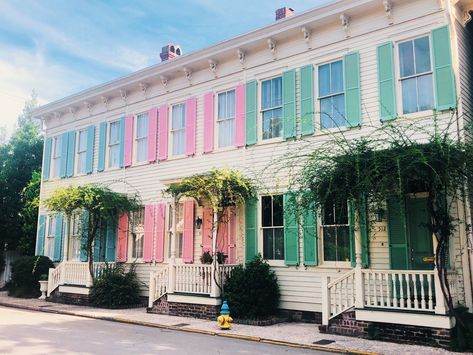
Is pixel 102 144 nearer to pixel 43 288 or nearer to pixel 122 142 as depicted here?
pixel 122 142

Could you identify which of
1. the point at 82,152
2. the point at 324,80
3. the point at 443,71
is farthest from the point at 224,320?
the point at 82,152

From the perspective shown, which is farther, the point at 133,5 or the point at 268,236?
the point at 268,236

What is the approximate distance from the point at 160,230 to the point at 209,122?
3892 millimetres

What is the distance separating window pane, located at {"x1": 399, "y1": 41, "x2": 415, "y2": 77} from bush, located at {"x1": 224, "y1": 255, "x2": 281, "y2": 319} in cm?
588

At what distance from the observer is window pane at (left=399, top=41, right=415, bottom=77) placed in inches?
431

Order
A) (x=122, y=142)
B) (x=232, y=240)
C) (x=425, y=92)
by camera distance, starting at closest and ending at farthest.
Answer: (x=425, y=92)
(x=232, y=240)
(x=122, y=142)

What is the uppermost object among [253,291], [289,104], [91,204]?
[289,104]

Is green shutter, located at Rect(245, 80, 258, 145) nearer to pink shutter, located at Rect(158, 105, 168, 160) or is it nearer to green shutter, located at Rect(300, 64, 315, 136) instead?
green shutter, located at Rect(300, 64, 315, 136)

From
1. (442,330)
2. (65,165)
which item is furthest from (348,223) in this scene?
(65,165)

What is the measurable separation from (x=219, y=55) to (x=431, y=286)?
29.4 feet

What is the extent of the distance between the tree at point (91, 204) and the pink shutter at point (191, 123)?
2869mm

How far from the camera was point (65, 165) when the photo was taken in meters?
19.3

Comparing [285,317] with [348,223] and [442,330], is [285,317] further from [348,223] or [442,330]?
[442,330]

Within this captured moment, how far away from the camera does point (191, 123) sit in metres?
15.1
